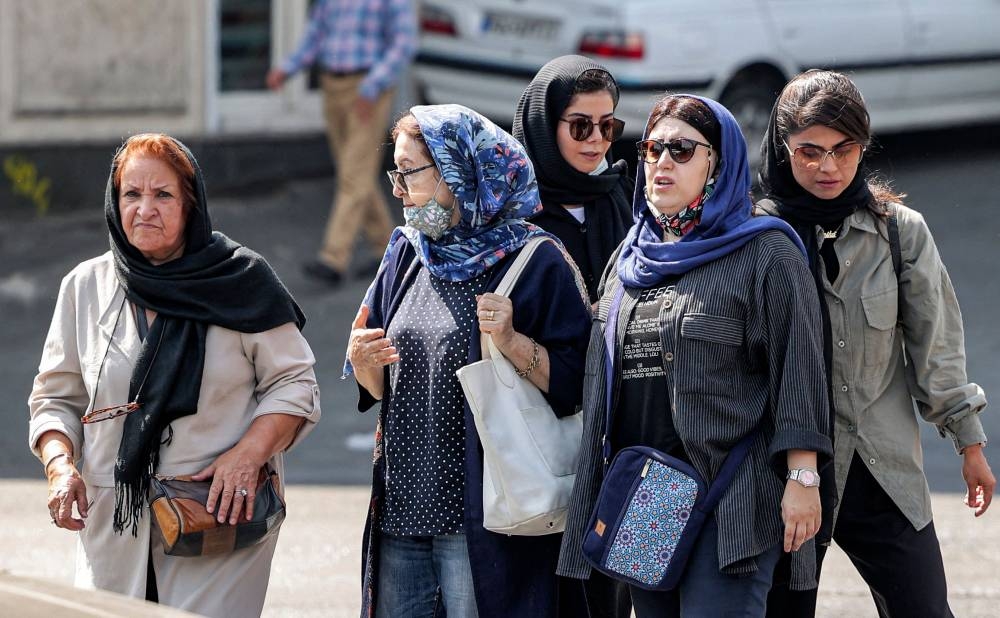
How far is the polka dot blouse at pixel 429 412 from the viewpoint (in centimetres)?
389

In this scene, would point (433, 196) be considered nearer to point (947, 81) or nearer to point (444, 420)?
point (444, 420)

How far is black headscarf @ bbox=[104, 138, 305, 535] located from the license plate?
6494 mm

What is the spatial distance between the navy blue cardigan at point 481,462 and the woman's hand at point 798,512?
2.09 ft

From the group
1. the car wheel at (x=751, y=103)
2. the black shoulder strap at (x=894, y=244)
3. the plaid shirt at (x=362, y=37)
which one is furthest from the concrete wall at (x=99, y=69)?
the black shoulder strap at (x=894, y=244)

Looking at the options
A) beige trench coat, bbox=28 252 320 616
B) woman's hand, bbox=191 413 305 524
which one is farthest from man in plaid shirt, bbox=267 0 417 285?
woman's hand, bbox=191 413 305 524

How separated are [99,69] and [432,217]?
8025 mm

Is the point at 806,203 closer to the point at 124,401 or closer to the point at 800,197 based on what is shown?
the point at 800,197

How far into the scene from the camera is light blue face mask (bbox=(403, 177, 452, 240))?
3908 mm

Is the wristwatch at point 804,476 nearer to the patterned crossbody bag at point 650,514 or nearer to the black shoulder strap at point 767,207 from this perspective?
the patterned crossbody bag at point 650,514

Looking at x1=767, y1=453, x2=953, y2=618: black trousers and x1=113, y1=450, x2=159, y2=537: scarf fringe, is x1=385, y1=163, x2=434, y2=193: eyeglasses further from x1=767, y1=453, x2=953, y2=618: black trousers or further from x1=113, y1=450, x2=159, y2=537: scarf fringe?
x1=767, y1=453, x2=953, y2=618: black trousers

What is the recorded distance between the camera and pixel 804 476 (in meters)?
3.55

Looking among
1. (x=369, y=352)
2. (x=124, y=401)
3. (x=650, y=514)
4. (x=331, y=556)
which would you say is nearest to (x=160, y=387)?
(x=124, y=401)

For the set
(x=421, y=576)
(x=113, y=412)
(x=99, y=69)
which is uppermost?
(x=113, y=412)

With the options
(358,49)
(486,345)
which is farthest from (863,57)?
(486,345)
